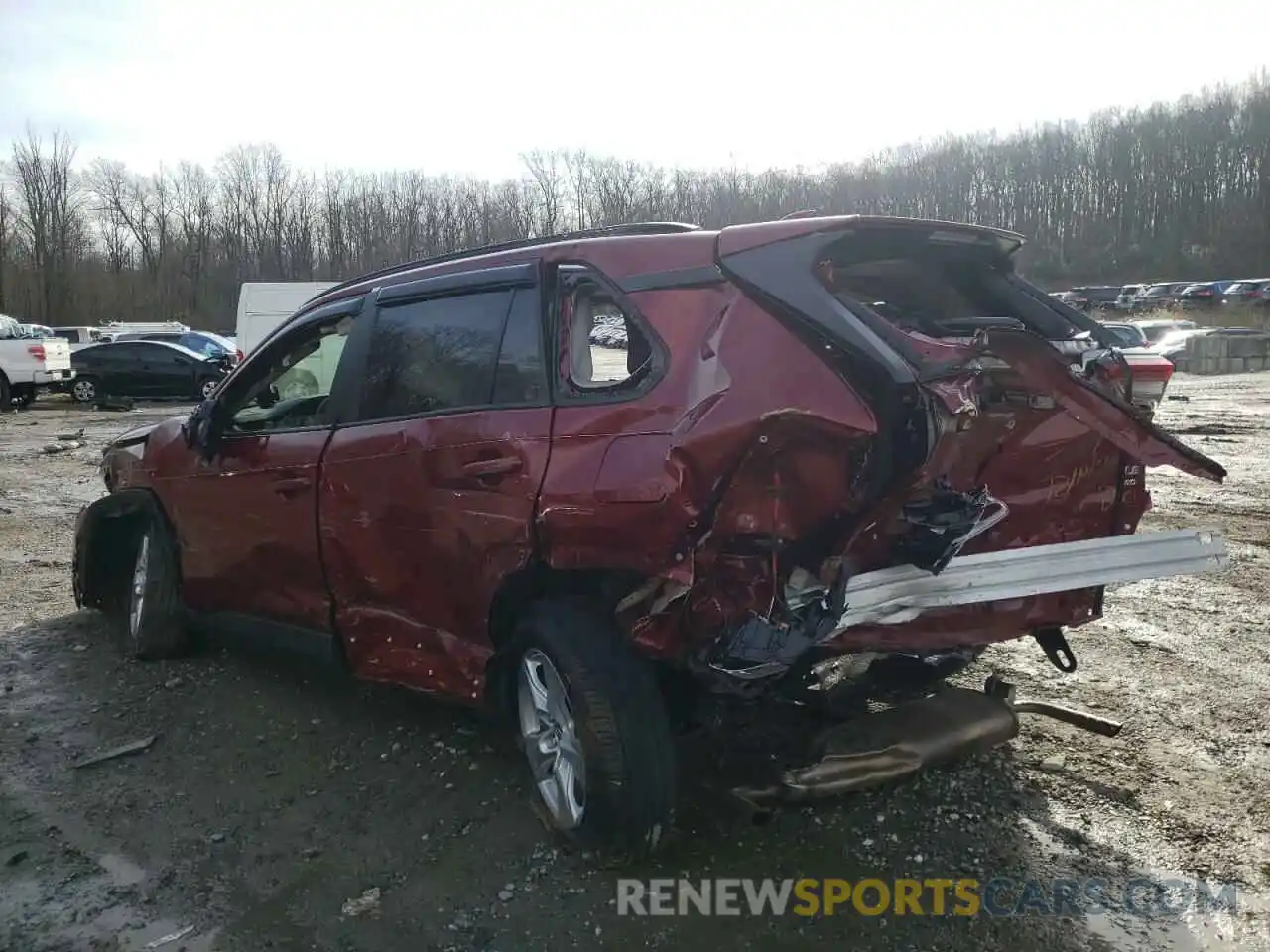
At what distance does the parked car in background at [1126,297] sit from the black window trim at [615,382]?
173 feet

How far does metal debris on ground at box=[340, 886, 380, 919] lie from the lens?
2973 millimetres

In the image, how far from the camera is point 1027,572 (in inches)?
122

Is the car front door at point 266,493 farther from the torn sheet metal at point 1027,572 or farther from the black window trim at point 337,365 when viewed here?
the torn sheet metal at point 1027,572

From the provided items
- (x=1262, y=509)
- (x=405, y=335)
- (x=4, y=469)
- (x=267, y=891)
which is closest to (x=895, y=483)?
(x=405, y=335)

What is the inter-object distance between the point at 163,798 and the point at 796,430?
8.92ft

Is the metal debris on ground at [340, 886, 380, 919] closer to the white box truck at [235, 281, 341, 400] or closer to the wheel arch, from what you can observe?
the wheel arch

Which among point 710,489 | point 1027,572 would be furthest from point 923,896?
point 710,489

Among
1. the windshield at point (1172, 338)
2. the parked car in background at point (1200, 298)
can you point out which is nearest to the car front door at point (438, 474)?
the windshield at point (1172, 338)

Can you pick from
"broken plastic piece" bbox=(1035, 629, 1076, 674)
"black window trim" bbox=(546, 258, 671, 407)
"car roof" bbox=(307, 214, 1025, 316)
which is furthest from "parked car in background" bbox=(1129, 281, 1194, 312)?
"black window trim" bbox=(546, 258, 671, 407)

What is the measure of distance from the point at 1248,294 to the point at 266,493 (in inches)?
2020

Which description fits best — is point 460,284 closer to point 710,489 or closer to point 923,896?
point 710,489

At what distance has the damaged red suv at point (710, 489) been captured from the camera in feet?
9.32

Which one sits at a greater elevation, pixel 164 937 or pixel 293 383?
pixel 293 383

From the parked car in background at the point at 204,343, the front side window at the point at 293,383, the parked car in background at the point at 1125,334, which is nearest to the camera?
the parked car in background at the point at 1125,334
